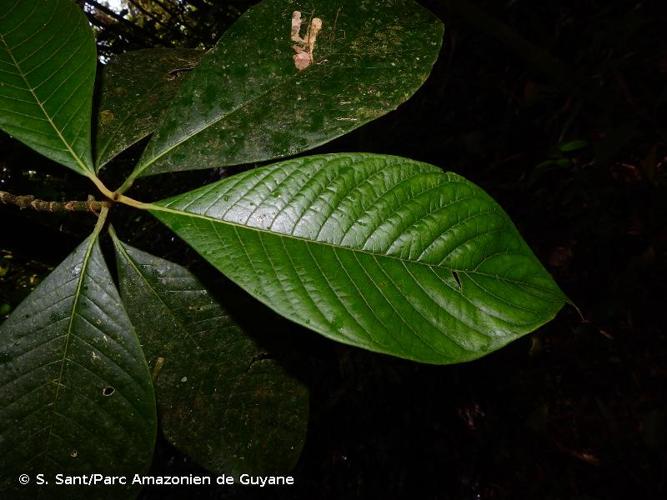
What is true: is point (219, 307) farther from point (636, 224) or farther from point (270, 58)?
point (636, 224)

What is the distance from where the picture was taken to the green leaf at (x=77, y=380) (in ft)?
2.18

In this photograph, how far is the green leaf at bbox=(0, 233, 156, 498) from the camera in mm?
666

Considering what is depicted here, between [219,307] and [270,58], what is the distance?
0.44 m

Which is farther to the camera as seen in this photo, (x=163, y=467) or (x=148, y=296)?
(x=163, y=467)

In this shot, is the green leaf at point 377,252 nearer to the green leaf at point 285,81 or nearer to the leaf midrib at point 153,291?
the green leaf at point 285,81

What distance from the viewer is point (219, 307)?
0.79 metres

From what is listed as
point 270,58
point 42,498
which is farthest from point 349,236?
point 42,498

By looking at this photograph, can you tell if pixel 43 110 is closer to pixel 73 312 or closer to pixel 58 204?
pixel 58 204

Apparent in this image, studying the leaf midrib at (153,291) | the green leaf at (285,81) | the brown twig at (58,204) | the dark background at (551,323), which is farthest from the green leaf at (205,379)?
the dark background at (551,323)

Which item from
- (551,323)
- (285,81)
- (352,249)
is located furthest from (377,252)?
(551,323)

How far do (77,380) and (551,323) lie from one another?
6.05 feet

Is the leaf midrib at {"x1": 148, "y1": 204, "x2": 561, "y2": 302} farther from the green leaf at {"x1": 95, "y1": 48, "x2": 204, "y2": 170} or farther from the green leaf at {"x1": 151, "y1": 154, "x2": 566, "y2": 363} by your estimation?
the green leaf at {"x1": 95, "y1": 48, "x2": 204, "y2": 170}

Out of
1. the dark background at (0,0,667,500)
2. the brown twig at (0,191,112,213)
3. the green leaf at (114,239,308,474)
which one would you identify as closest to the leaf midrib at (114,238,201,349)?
the green leaf at (114,239,308,474)

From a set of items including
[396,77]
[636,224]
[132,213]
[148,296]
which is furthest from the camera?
[132,213]
